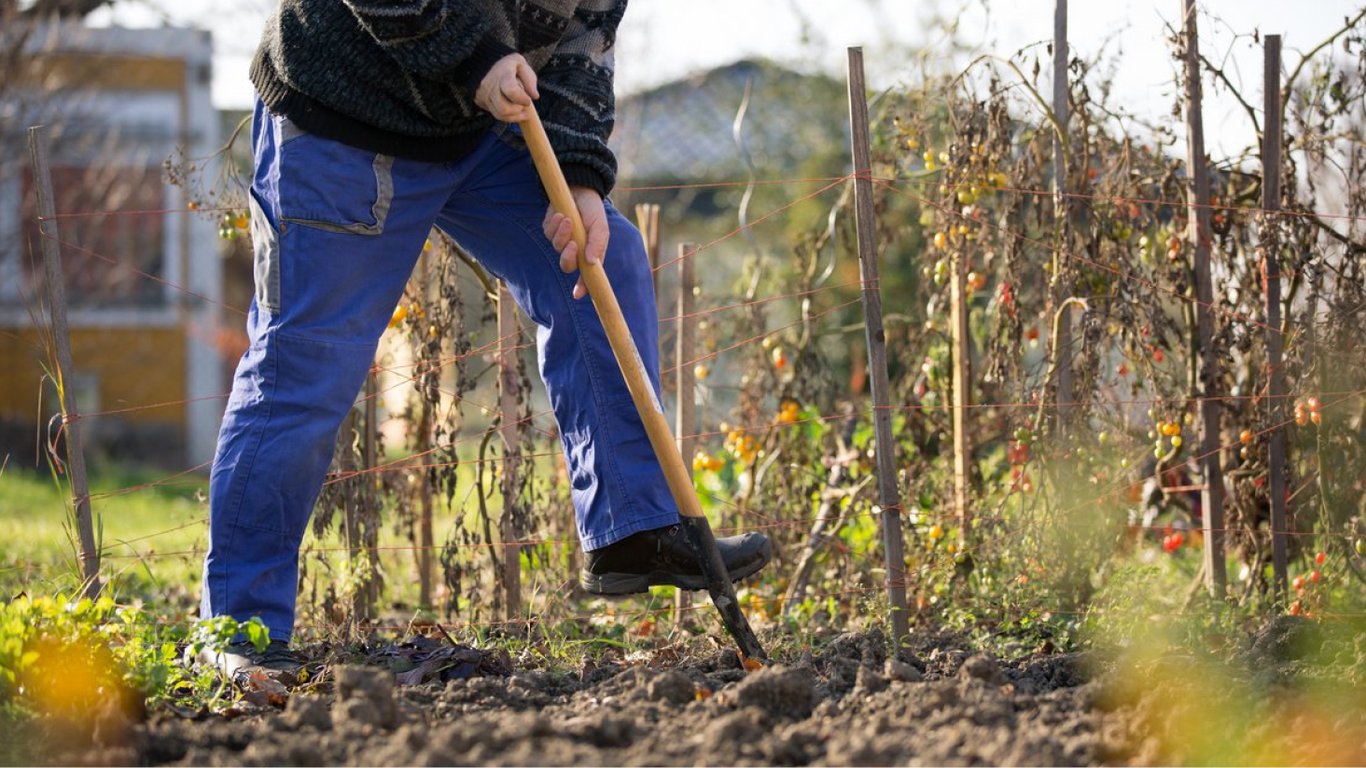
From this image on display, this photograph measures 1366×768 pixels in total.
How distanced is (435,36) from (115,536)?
12.0ft

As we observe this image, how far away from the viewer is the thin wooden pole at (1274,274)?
3580mm

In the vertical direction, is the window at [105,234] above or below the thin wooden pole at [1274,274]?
above

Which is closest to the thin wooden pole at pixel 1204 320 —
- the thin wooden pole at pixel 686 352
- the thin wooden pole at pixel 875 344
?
the thin wooden pole at pixel 875 344

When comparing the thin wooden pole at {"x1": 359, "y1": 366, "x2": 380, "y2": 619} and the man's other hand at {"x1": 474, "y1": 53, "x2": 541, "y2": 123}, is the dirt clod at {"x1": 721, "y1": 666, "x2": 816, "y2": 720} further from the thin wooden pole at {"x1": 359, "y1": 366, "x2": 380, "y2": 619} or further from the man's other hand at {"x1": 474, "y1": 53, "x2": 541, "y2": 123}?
the thin wooden pole at {"x1": 359, "y1": 366, "x2": 380, "y2": 619}

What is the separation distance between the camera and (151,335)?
46.1 ft

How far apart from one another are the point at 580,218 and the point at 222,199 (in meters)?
1.54

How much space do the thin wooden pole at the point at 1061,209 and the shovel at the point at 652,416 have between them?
1.24 metres

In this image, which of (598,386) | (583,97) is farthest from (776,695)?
(583,97)

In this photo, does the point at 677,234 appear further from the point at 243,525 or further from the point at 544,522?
the point at 243,525

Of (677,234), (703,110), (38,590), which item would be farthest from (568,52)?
(703,110)

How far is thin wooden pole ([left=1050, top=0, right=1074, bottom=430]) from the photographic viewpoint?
3.67 meters

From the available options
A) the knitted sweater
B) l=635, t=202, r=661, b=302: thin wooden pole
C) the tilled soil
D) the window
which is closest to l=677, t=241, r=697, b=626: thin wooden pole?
l=635, t=202, r=661, b=302: thin wooden pole

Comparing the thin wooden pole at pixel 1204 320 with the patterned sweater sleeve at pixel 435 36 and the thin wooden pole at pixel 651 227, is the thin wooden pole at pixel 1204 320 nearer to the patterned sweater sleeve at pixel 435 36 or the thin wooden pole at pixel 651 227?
the thin wooden pole at pixel 651 227

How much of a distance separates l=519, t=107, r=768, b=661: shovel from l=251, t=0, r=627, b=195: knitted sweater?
0.49 ft
